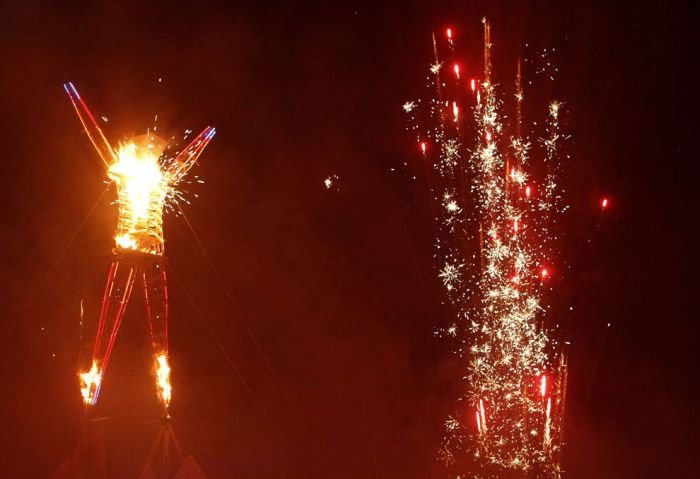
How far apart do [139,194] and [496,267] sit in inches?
126

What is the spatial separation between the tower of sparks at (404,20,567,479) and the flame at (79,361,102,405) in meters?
3.15

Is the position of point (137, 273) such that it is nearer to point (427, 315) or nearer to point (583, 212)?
point (427, 315)

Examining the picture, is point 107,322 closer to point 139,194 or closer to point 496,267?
point 139,194

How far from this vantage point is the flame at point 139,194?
2.87 meters

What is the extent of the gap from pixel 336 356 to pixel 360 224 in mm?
1061

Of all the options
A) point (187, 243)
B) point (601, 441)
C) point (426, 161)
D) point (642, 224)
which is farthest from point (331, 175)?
point (601, 441)

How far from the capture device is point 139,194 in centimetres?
289

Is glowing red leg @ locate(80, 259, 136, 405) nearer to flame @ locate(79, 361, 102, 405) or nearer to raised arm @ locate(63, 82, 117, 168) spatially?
flame @ locate(79, 361, 102, 405)

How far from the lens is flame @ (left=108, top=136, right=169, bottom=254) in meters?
2.87

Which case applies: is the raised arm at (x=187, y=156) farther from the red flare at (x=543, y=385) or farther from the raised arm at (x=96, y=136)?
the red flare at (x=543, y=385)

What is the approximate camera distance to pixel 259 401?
442cm

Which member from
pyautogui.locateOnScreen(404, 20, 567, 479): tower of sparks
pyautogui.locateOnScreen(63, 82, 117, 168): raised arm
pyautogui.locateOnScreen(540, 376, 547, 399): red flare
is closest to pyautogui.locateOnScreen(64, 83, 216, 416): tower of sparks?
pyautogui.locateOnScreen(63, 82, 117, 168): raised arm

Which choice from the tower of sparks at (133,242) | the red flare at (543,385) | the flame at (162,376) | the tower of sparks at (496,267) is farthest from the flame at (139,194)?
the red flare at (543,385)

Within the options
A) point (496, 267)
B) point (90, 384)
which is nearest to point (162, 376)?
point (90, 384)
